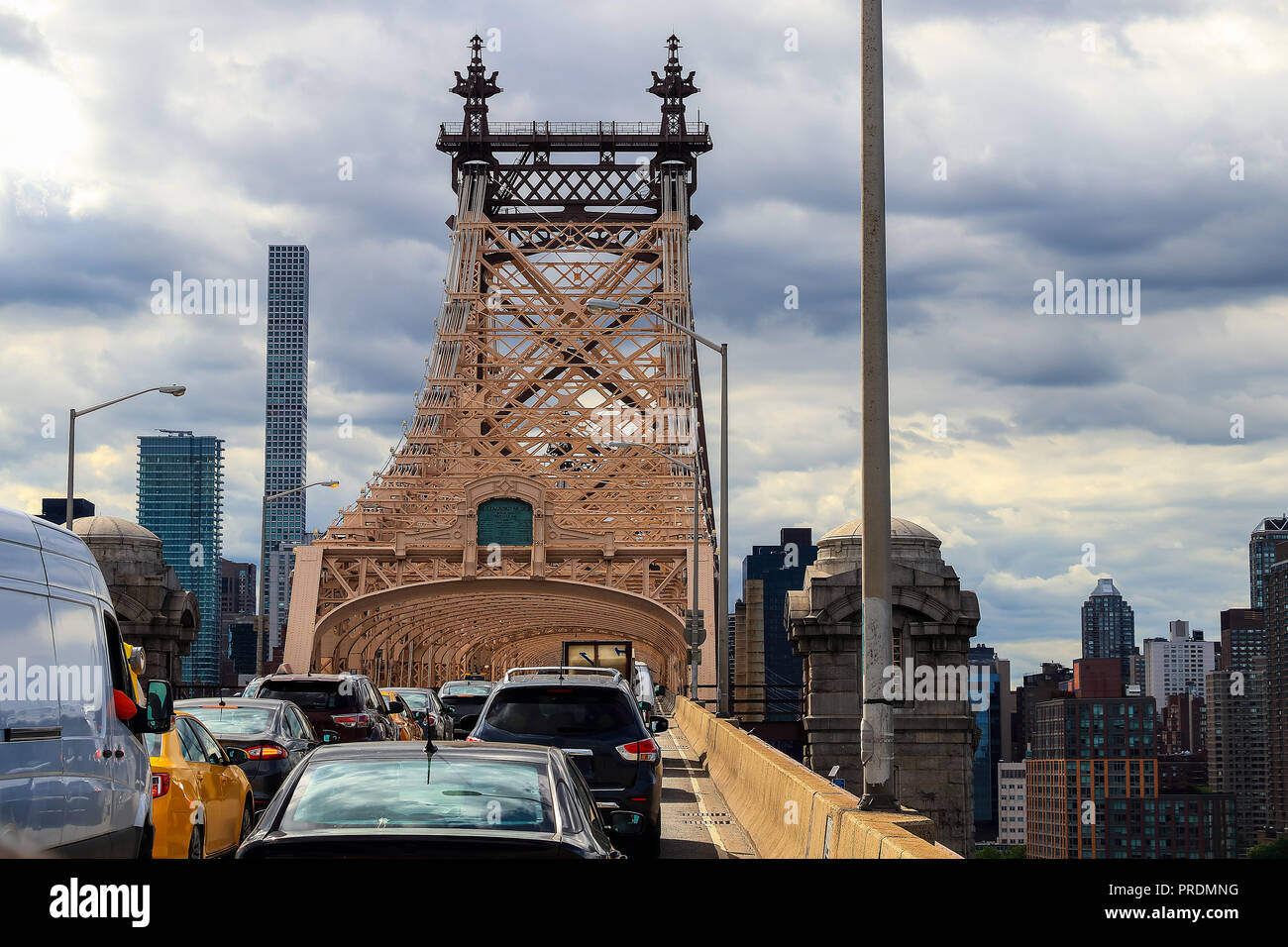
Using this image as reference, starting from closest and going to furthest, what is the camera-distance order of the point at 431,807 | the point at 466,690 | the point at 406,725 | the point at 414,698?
1. the point at 431,807
2. the point at 406,725
3. the point at 414,698
4. the point at 466,690

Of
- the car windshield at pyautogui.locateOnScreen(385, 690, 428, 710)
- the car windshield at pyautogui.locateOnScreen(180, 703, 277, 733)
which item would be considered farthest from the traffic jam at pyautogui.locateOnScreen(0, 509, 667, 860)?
the car windshield at pyautogui.locateOnScreen(385, 690, 428, 710)

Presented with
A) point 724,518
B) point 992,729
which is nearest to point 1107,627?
point 992,729

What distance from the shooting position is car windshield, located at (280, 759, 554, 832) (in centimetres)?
781

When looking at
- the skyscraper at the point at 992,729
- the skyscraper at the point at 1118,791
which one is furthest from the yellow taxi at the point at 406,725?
the skyscraper at the point at 992,729

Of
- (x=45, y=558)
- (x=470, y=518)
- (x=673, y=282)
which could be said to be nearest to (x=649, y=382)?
(x=673, y=282)

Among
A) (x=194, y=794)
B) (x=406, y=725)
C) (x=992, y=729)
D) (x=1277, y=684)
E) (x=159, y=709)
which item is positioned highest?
(x=159, y=709)

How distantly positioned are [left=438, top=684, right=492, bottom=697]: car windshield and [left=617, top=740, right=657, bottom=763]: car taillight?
72.8 feet

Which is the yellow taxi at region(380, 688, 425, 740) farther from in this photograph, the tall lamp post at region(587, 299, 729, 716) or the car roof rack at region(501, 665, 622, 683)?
the tall lamp post at region(587, 299, 729, 716)

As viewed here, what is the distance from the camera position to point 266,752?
16891 millimetres

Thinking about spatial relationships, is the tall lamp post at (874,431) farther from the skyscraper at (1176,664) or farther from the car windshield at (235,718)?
the skyscraper at (1176,664)

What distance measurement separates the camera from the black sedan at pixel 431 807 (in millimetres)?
7430

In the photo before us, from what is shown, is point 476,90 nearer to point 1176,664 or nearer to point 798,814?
point 1176,664

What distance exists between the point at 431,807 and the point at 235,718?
995cm

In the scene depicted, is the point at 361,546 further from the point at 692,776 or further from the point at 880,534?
the point at 880,534
